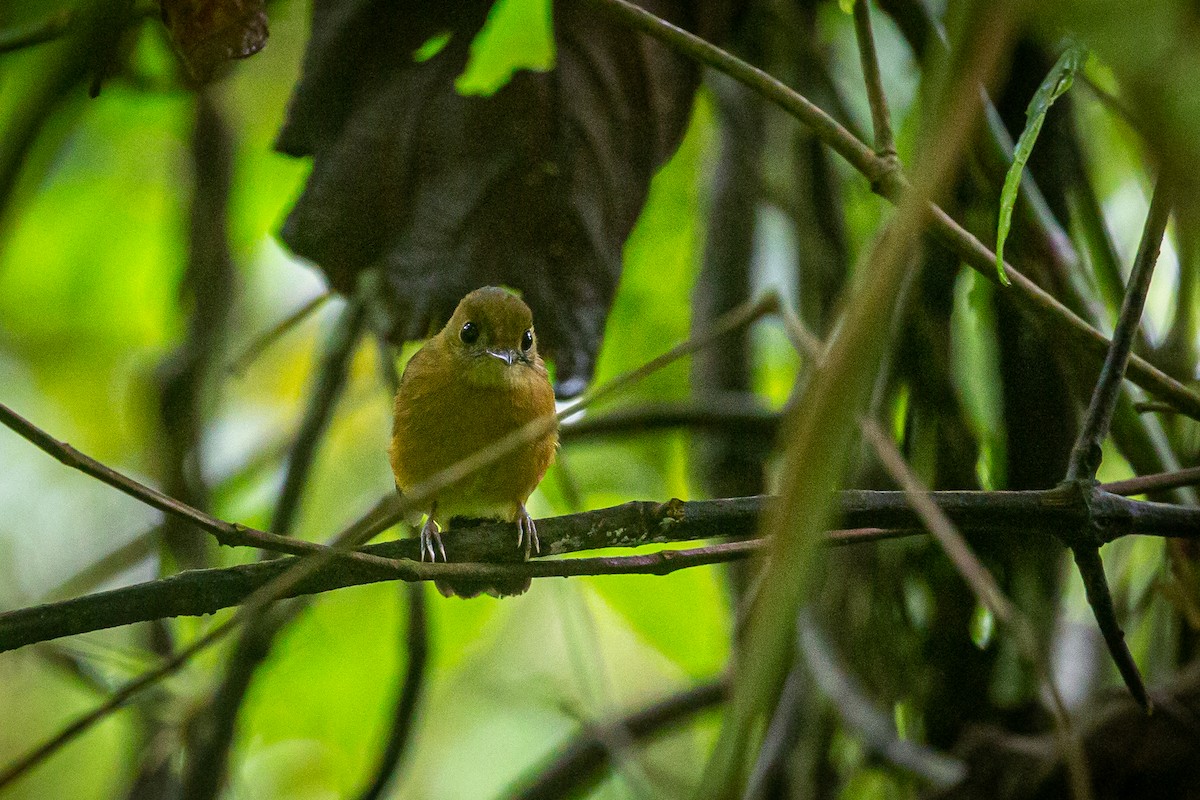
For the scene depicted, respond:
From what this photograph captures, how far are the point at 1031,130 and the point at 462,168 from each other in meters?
1.31

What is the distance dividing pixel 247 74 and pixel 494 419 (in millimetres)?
1894

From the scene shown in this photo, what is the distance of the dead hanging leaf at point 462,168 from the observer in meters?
2.52

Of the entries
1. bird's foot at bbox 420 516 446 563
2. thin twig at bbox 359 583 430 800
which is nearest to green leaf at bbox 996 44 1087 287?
bird's foot at bbox 420 516 446 563

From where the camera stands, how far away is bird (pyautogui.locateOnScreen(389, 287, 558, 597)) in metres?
3.27

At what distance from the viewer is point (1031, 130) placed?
1.66 metres

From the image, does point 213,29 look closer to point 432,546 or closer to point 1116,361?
point 432,546

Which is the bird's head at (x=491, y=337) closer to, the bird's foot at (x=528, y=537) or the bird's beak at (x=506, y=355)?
the bird's beak at (x=506, y=355)

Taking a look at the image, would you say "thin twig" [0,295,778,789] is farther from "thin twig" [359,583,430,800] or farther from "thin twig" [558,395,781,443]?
"thin twig" [558,395,781,443]

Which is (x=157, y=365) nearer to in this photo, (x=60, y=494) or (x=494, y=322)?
(x=494, y=322)

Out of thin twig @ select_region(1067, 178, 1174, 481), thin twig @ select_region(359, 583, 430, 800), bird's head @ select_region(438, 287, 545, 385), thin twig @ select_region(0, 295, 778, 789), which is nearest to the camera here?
thin twig @ select_region(0, 295, 778, 789)

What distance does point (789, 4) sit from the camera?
3230 mm

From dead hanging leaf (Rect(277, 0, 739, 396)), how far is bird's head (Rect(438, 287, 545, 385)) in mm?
675

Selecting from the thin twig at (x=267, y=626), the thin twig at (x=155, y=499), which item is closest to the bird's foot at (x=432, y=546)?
the thin twig at (x=155, y=499)

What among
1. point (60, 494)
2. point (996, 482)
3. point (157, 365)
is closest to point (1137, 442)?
point (996, 482)
